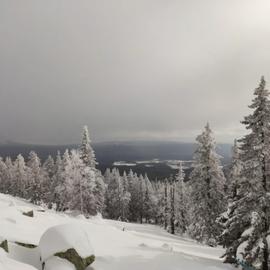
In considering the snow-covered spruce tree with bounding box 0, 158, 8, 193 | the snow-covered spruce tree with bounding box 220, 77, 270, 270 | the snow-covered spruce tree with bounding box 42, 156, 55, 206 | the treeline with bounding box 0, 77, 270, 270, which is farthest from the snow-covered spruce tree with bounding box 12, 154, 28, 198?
the snow-covered spruce tree with bounding box 220, 77, 270, 270

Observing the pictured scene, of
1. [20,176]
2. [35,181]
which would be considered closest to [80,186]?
[35,181]

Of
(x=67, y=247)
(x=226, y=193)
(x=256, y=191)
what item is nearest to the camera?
(x=67, y=247)

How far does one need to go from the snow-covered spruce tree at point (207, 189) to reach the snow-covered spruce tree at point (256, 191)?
14.6 metres

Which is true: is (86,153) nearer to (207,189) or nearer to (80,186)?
(80,186)

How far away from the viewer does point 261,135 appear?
21.5 meters

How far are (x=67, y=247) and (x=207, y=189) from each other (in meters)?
Result: 23.0

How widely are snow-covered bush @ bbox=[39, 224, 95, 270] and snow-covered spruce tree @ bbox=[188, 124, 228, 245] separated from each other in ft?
70.4

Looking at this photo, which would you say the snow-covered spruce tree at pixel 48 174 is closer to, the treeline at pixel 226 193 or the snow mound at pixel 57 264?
the treeline at pixel 226 193

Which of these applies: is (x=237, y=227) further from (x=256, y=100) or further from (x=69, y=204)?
(x=69, y=204)

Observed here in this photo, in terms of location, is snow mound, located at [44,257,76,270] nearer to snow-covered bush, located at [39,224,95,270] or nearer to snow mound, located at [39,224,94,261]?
snow-covered bush, located at [39,224,95,270]

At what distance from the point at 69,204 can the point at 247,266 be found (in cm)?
3587

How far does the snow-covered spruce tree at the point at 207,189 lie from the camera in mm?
37250

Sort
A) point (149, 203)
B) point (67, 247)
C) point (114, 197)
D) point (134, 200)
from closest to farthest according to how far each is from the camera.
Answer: point (67, 247), point (114, 197), point (149, 203), point (134, 200)

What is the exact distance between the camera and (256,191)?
21.3m
